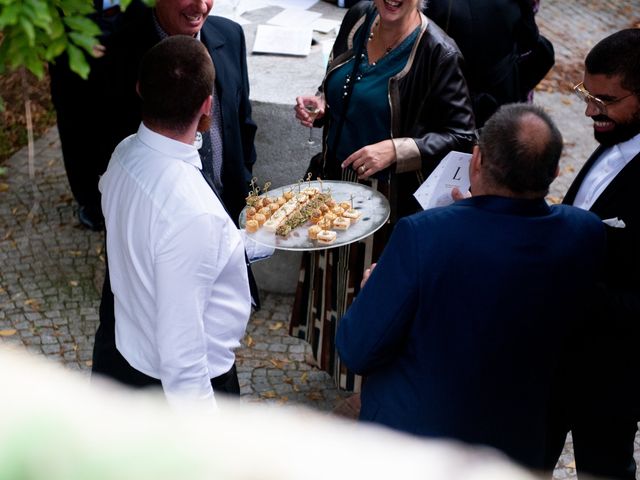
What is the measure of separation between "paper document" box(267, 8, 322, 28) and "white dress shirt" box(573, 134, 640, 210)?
3316mm

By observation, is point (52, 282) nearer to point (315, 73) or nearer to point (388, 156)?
point (315, 73)

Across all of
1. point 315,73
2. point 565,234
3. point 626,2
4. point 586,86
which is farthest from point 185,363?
point 626,2

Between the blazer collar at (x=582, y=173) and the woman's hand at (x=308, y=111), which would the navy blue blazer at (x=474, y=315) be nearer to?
the blazer collar at (x=582, y=173)

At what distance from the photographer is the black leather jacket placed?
386 cm

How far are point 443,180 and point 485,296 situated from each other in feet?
4.26

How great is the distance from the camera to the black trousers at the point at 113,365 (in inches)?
121

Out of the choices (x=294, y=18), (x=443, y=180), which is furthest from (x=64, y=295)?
(x=443, y=180)

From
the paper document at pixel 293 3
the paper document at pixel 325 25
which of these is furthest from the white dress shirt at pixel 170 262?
the paper document at pixel 293 3

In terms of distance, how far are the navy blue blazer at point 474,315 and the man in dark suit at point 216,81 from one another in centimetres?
149

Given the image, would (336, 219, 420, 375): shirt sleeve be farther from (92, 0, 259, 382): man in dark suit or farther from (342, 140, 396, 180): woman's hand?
(92, 0, 259, 382): man in dark suit

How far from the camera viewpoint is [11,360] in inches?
45.8

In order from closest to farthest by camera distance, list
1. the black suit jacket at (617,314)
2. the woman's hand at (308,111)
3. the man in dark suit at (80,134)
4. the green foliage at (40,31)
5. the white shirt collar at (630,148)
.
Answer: the green foliage at (40,31) < the black suit jacket at (617,314) < the white shirt collar at (630,148) < the woman's hand at (308,111) < the man in dark suit at (80,134)

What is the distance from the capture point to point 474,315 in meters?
2.49

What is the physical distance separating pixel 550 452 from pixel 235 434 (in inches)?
108
